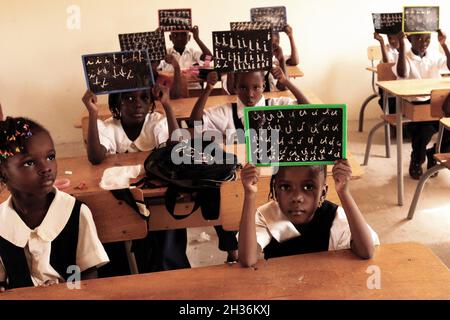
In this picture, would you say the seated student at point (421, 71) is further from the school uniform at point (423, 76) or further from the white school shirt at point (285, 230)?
the white school shirt at point (285, 230)

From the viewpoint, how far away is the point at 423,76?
422 centimetres

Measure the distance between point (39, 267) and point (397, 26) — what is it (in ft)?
12.6

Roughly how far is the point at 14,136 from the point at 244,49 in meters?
1.55

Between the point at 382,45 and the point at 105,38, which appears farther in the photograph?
the point at 105,38

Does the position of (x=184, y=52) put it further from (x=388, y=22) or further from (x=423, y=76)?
(x=423, y=76)

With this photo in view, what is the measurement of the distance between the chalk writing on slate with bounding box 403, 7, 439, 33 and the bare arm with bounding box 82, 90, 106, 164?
2.49 m

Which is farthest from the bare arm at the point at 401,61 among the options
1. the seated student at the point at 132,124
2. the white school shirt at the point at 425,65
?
the seated student at the point at 132,124

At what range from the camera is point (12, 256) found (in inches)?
57.9

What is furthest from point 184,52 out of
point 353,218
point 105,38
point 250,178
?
point 353,218

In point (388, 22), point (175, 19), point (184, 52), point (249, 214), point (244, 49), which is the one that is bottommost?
point (249, 214)

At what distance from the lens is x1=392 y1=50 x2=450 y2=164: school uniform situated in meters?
3.82

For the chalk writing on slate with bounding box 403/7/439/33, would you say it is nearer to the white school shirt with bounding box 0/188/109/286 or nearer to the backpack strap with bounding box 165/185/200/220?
the backpack strap with bounding box 165/185/200/220
